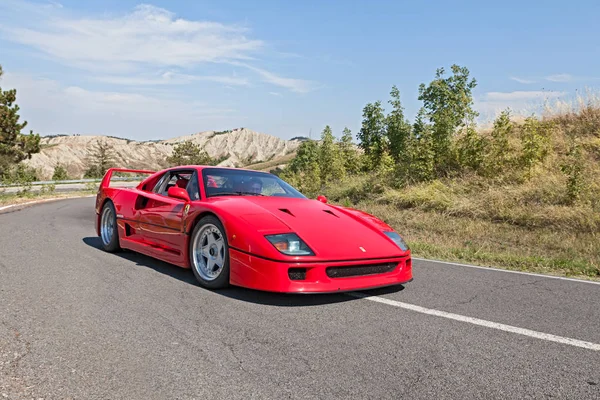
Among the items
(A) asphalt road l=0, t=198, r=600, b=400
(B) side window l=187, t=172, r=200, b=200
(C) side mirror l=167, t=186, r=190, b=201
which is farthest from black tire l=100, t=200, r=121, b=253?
(C) side mirror l=167, t=186, r=190, b=201

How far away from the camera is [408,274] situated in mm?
4363

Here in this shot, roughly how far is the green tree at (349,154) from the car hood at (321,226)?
45.9ft

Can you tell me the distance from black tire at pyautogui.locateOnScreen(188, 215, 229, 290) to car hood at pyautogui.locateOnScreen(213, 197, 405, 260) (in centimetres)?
24

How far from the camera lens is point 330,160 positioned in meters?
18.6

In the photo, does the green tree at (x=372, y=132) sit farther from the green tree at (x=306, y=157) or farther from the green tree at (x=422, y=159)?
the green tree at (x=306, y=157)

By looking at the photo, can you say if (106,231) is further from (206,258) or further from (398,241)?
(398,241)

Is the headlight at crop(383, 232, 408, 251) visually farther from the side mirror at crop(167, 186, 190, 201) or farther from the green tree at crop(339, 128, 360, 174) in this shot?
the green tree at crop(339, 128, 360, 174)

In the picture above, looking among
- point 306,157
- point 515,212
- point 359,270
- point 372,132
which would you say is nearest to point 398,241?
point 359,270

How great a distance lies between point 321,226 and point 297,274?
2.34 ft

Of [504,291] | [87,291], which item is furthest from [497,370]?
[87,291]

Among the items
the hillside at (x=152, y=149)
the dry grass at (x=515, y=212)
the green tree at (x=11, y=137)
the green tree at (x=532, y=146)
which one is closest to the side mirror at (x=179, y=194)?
the dry grass at (x=515, y=212)

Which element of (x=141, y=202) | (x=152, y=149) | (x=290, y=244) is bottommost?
(x=290, y=244)

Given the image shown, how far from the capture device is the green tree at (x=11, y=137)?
41.9 metres

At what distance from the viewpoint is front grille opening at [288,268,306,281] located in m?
3.75
